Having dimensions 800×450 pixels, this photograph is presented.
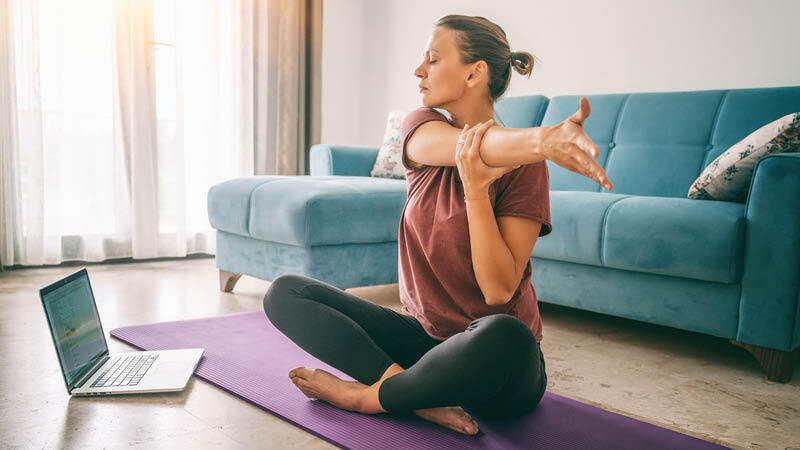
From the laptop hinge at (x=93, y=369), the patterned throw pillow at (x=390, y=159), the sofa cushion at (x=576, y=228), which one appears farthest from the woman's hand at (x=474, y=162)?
the patterned throw pillow at (x=390, y=159)

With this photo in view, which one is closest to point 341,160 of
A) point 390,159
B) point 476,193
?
point 390,159

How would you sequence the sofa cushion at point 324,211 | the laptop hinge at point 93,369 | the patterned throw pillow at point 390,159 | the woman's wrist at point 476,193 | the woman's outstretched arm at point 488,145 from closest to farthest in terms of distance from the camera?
the woman's outstretched arm at point 488,145 → the woman's wrist at point 476,193 → the laptop hinge at point 93,369 → the sofa cushion at point 324,211 → the patterned throw pillow at point 390,159

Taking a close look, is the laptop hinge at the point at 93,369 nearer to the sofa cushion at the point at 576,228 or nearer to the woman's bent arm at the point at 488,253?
the woman's bent arm at the point at 488,253

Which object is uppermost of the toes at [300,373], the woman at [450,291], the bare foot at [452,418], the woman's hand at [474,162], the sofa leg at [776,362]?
the woman's hand at [474,162]

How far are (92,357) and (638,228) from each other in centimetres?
157

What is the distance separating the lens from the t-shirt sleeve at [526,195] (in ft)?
3.88

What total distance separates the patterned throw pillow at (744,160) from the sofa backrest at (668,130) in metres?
0.41

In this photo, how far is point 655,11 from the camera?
304cm

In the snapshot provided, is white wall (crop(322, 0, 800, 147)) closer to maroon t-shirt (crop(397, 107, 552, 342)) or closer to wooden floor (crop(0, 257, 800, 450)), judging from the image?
wooden floor (crop(0, 257, 800, 450))

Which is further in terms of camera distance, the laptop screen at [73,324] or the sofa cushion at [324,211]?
the sofa cushion at [324,211]

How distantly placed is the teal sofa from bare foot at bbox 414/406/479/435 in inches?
38.1

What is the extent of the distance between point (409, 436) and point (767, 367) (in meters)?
1.13

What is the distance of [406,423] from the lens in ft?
4.25

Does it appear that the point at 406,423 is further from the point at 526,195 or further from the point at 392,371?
the point at 526,195
